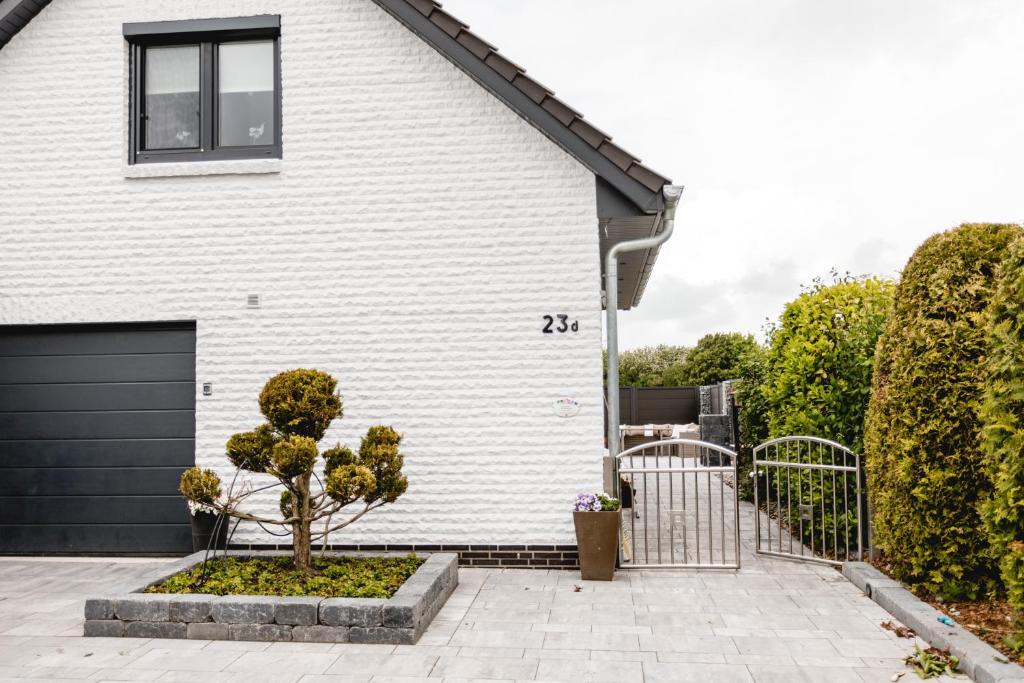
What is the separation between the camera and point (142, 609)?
5.43 meters

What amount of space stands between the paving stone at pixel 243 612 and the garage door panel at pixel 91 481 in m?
2.99

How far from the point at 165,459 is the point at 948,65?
9.12m

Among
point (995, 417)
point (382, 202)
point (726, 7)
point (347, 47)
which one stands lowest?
point (995, 417)

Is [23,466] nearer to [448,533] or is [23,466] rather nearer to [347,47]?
[448,533]

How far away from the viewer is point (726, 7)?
31.1ft

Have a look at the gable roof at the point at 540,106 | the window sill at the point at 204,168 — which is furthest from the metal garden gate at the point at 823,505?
the window sill at the point at 204,168

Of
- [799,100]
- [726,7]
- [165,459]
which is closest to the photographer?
[165,459]

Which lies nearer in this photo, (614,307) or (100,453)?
(614,307)

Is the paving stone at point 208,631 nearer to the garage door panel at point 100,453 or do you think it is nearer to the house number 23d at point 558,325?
the garage door panel at point 100,453

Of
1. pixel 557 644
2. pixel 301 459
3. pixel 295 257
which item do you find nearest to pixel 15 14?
pixel 295 257

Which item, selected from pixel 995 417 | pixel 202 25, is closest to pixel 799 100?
pixel 995 417

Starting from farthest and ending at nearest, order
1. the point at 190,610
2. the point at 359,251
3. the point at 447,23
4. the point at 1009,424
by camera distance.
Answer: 1. the point at 359,251
2. the point at 447,23
3. the point at 190,610
4. the point at 1009,424

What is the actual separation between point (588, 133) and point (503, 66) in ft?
3.24

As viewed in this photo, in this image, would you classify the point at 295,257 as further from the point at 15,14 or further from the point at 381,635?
the point at 381,635
